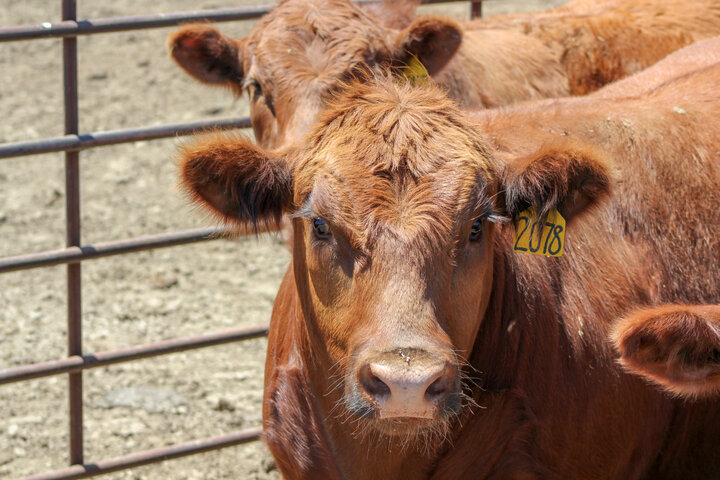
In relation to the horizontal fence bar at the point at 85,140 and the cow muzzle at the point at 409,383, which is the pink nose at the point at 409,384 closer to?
the cow muzzle at the point at 409,383

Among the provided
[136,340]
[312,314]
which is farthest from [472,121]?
[136,340]

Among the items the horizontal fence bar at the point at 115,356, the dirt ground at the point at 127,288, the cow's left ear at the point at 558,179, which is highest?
the cow's left ear at the point at 558,179

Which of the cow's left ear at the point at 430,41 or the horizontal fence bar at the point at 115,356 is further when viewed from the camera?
the cow's left ear at the point at 430,41

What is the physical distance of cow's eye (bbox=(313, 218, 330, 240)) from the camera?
297 cm

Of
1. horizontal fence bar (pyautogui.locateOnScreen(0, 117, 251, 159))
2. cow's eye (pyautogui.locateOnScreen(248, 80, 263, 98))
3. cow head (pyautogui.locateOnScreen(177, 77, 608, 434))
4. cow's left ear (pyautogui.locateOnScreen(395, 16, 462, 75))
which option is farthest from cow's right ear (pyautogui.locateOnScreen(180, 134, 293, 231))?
cow's left ear (pyautogui.locateOnScreen(395, 16, 462, 75))

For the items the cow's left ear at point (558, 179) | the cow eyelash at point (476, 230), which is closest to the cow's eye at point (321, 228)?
the cow eyelash at point (476, 230)

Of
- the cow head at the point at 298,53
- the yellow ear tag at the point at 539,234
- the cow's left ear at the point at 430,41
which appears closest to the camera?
the yellow ear tag at the point at 539,234

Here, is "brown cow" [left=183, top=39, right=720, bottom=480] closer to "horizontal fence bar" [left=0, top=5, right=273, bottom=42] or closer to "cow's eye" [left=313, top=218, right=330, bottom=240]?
"cow's eye" [left=313, top=218, right=330, bottom=240]

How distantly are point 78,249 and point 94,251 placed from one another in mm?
69

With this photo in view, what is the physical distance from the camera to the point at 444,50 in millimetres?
5039

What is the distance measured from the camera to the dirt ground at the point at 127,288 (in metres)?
4.98

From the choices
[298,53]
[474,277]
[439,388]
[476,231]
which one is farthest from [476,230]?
[298,53]

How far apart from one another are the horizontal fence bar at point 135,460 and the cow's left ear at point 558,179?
2096mm

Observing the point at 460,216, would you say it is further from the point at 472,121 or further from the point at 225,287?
the point at 225,287
